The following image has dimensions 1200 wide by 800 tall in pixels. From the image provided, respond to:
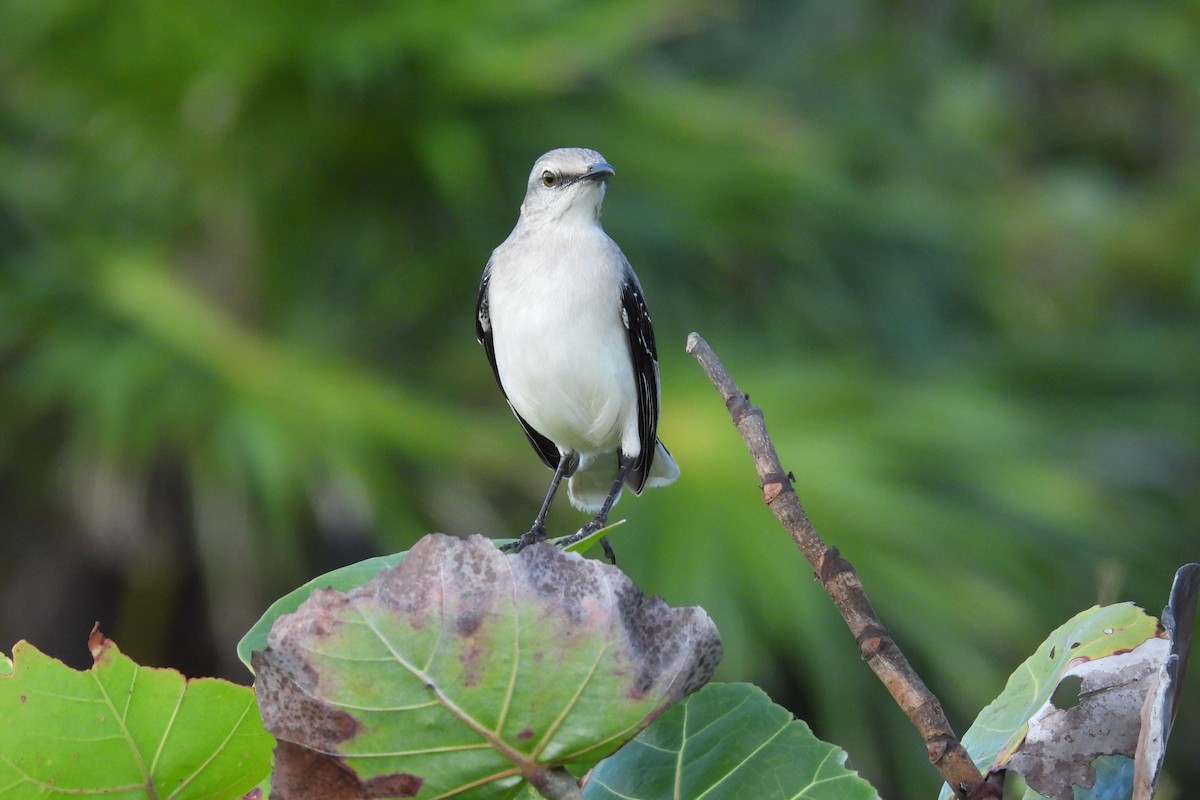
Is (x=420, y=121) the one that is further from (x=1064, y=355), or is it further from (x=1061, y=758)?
(x=1061, y=758)

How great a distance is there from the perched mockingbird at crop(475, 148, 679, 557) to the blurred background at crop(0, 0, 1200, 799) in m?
3.29

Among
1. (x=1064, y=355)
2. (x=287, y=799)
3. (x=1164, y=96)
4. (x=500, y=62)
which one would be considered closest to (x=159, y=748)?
(x=287, y=799)

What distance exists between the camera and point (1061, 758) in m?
1.46

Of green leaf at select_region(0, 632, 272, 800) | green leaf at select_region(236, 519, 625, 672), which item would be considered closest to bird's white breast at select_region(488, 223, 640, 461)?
green leaf at select_region(236, 519, 625, 672)

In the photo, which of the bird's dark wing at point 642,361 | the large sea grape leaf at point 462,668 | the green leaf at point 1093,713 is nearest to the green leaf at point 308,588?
the large sea grape leaf at point 462,668

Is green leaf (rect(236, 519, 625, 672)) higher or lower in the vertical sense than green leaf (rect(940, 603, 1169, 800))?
higher

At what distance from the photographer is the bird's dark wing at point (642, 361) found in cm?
375

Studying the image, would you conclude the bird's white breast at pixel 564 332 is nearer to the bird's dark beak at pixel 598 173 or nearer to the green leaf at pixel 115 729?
the bird's dark beak at pixel 598 173

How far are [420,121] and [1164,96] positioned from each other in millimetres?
10325

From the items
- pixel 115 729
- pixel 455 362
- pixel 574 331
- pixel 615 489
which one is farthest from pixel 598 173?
pixel 455 362

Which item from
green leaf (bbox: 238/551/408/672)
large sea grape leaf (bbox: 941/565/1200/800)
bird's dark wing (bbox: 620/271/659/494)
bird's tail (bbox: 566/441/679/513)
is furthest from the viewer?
bird's tail (bbox: 566/441/679/513)

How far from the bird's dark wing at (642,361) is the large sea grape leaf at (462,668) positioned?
2.36 metres

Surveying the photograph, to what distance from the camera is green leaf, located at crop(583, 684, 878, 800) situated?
1576mm

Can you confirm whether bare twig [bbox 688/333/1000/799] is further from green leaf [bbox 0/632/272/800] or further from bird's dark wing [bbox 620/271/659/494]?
bird's dark wing [bbox 620/271/659/494]
